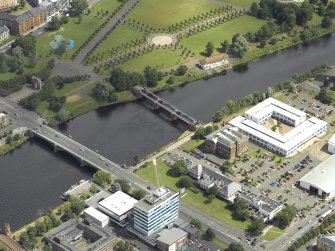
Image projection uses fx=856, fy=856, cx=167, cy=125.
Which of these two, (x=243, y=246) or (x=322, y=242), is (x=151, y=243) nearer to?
(x=243, y=246)

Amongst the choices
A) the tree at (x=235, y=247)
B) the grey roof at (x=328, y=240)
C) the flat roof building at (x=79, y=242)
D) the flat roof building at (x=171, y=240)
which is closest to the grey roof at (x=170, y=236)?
the flat roof building at (x=171, y=240)

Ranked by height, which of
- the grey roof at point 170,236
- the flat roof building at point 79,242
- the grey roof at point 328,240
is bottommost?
the flat roof building at point 79,242

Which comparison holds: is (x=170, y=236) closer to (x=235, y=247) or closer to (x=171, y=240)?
(x=171, y=240)

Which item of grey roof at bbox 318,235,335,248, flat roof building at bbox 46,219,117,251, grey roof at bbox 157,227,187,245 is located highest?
grey roof at bbox 318,235,335,248

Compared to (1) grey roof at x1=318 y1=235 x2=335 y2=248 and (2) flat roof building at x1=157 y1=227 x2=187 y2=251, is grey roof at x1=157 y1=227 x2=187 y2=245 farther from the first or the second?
(1) grey roof at x1=318 y1=235 x2=335 y2=248

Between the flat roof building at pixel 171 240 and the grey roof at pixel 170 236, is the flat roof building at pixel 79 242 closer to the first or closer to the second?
the flat roof building at pixel 171 240

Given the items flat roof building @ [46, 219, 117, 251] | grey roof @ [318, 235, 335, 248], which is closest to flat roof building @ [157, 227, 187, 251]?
flat roof building @ [46, 219, 117, 251]

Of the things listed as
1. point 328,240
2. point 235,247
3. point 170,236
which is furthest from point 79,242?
point 328,240

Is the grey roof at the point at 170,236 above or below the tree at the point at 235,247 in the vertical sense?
above
